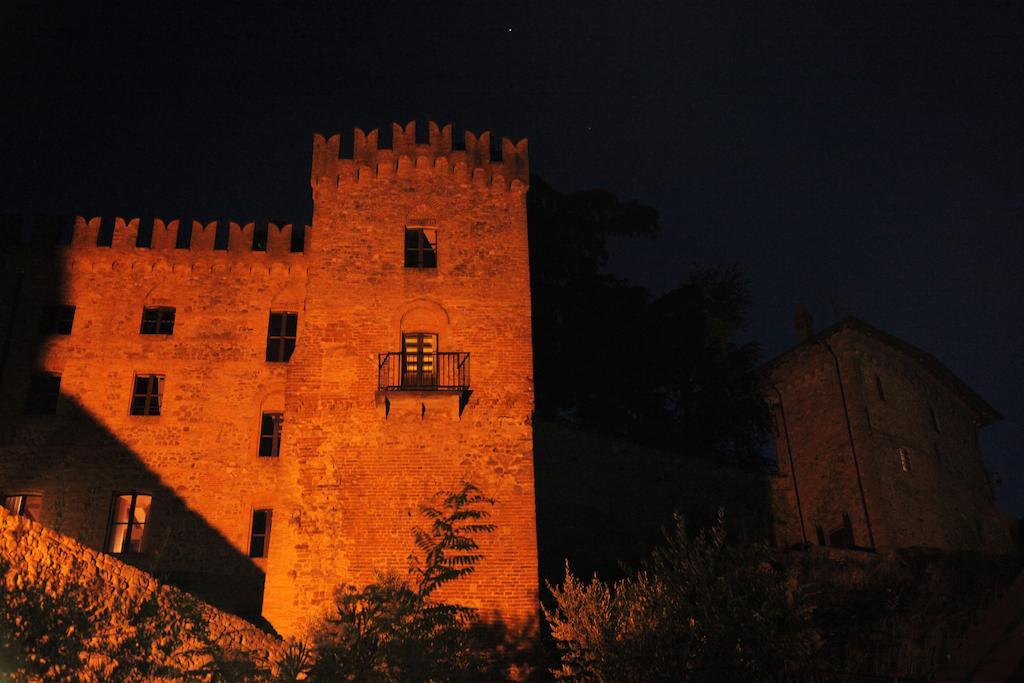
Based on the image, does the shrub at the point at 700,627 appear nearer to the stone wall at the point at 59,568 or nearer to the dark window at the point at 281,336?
the stone wall at the point at 59,568

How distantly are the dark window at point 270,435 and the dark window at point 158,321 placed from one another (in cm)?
345

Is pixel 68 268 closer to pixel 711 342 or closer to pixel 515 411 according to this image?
pixel 515 411

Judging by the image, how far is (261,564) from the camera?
2114 cm

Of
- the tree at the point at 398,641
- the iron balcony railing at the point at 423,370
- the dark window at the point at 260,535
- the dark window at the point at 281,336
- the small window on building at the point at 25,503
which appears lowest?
the tree at the point at 398,641

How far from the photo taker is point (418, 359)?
18.8m

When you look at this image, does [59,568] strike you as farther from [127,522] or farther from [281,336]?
[281,336]

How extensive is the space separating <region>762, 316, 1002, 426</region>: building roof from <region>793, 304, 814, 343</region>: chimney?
2.13 metres

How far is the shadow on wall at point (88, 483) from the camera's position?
20.8 meters

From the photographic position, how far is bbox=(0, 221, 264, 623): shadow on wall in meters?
20.8

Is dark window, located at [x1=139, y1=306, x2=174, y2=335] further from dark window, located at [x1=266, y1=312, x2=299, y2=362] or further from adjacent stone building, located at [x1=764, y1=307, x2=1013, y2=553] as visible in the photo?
adjacent stone building, located at [x1=764, y1=307, x2=1013, y2=553]

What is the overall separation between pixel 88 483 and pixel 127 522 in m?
1.34

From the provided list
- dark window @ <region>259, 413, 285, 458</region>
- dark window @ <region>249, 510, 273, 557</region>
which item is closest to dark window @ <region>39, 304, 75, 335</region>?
dark window @ <region>259, 413, 285, 458</region>

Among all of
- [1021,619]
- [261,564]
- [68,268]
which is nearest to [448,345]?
[261,564]

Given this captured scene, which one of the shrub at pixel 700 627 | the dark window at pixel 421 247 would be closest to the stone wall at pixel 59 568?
the shrub at pixel 700 627
